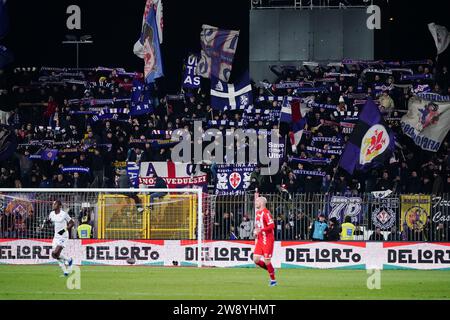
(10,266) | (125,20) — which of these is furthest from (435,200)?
(125,20)

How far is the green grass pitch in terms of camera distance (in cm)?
2264

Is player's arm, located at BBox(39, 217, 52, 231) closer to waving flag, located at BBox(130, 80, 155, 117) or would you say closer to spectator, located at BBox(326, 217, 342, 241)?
spectator, located at BBox(326, 217, 342, 241)

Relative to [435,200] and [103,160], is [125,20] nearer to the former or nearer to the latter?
[103,160]

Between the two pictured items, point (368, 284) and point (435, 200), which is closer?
point (368, 284)

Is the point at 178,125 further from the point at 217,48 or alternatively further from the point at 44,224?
the point at 44,224

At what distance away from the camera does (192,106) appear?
134ft

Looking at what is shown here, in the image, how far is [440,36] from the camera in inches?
1651

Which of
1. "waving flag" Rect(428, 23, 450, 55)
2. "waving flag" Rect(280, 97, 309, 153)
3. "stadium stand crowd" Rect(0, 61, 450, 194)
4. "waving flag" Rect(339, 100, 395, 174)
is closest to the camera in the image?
"waving flag" Rect(339, 100, 395, 174)

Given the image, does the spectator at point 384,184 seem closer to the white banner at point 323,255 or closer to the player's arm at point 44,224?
the white banner at point 323,255

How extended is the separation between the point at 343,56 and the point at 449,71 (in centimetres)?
403

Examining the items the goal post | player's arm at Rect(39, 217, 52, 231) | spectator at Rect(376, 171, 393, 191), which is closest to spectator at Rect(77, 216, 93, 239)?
the goal post

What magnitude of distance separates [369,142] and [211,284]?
1277 cm

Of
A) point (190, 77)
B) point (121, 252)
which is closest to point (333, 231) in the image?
point (121, 252)

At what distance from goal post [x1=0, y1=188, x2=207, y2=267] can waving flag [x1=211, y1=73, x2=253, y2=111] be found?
6631 millimetres
